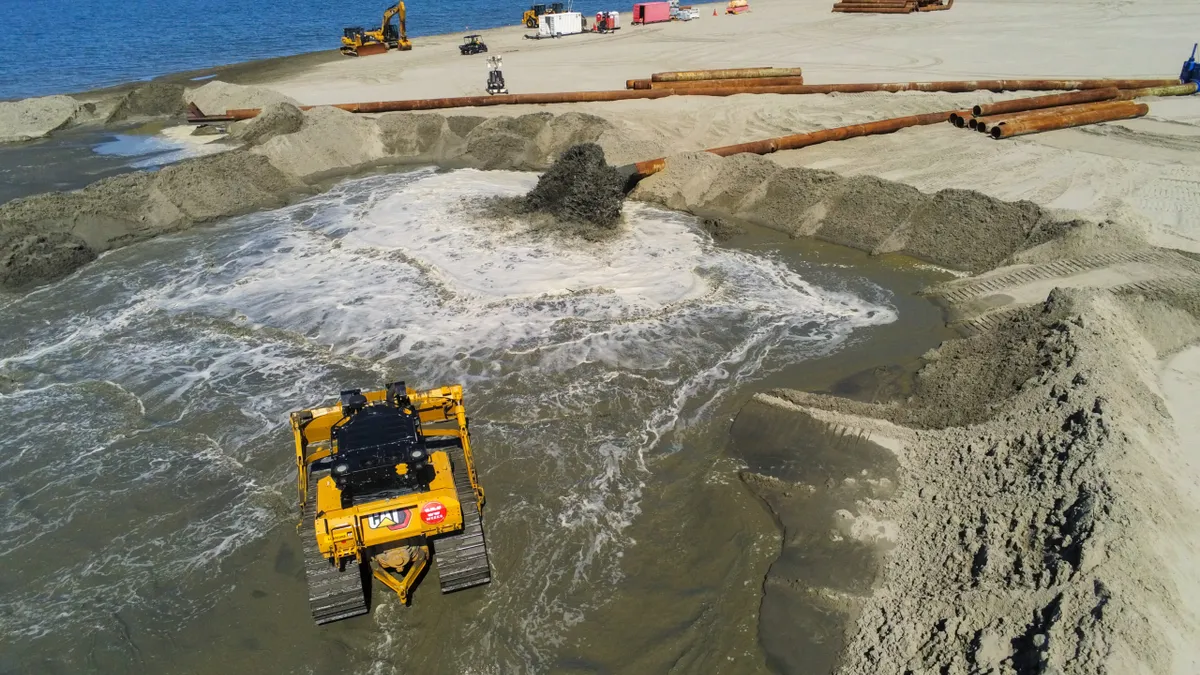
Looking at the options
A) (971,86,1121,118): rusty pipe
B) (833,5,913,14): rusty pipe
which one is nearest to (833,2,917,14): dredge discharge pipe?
(833,5,913,14): rusty pipe

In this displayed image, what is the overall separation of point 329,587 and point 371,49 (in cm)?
3857

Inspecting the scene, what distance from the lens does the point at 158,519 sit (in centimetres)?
891

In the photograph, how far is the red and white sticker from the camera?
6.70 meters

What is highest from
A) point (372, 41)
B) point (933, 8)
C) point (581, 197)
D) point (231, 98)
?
point (933, 8)

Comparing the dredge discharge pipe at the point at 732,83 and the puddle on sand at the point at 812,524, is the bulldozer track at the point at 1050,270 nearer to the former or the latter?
the puddle on sand at the point at 812,524

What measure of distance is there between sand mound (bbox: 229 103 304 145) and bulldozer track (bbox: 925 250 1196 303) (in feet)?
66.5

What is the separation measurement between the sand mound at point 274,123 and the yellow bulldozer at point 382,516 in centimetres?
1848

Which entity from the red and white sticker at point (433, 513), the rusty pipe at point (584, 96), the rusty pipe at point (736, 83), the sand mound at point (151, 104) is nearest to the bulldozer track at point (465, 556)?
the red and white sticker at point (433, 513)

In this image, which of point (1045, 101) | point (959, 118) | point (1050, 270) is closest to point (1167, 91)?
point (1045, 101)

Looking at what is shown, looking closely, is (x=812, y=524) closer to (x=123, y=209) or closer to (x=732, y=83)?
(x=123, y=209)

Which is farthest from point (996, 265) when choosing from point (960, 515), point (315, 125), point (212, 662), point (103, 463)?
point (315, 125)

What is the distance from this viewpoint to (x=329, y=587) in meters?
6.83

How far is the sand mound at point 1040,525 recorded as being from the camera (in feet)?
19.2

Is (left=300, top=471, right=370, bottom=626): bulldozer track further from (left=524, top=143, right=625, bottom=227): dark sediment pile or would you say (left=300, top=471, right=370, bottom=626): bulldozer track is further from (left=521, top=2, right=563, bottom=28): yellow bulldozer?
(left=521, top=2, right=563, bottom=28): yellow bulldozer
